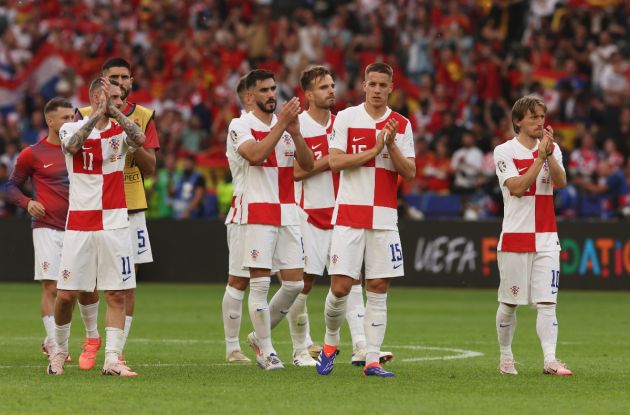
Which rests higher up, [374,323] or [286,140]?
[286,140]

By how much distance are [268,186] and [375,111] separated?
3.62 ft

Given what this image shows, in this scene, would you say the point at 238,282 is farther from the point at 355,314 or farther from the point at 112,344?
the point at 112,344

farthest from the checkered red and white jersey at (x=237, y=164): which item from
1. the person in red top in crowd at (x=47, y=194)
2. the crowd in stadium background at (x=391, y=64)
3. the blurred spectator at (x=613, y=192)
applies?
the blurred spectator at (x=613, y=192)

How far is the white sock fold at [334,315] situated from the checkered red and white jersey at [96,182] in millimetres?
1845

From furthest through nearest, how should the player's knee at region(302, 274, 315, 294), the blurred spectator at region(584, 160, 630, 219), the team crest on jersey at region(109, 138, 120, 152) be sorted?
the blurred spectator at region(584, 160, 630, 219) → the player's knee at region(302, 274, 315, 294) → the team crest on jersey at region(109, 138, 120, 152)

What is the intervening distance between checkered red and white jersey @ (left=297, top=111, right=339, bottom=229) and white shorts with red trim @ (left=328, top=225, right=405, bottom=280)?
155 cm

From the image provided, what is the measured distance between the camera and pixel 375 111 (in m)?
11.3

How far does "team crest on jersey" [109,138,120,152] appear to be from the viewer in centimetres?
1102

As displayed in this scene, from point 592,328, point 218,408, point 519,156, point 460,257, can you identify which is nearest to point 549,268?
point 519,156

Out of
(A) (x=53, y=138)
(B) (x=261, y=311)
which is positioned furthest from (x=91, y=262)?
(A) (x=53, y=138)

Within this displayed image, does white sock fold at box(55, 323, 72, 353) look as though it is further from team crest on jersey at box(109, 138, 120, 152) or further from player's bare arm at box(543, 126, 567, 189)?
player's bare arm at box(543, 126, 567, 189)

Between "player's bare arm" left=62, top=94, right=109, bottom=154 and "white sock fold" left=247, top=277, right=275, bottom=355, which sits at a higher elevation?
"player's bare arm" left=62, top=94, right=109, bottom=154

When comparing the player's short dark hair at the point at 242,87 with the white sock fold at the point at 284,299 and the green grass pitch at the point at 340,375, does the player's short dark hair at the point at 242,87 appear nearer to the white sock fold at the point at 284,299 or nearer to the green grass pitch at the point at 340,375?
the white sock fold at the point at 284,299

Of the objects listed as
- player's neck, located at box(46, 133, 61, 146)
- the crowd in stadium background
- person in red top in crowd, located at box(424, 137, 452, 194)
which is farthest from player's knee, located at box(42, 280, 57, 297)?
person in red top in crowd, located at box(424, 137, 452, 194)
